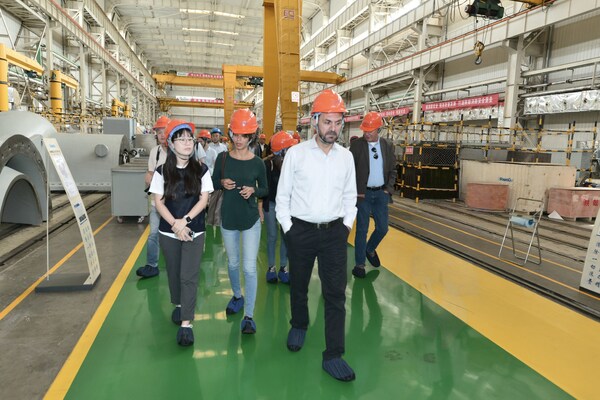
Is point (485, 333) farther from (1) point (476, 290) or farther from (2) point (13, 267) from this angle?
(2) point (13, 267)

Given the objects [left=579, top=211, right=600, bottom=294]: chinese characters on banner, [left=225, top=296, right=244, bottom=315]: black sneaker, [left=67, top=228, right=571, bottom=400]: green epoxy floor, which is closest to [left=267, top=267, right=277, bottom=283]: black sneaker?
[left=67, top=228, right=571, bottom=400]: green epoxy floor

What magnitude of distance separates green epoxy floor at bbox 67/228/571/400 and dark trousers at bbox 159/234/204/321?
38cm

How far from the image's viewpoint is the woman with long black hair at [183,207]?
295 cm

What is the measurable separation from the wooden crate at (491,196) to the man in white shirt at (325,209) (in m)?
8.85

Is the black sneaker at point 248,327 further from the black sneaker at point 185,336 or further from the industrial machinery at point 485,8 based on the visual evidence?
the industrial machinery at point 485,8

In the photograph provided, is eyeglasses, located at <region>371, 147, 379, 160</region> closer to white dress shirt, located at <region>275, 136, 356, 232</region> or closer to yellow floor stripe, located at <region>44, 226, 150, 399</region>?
white dress shirt, located at <region>275, 136, 356, 232</region>

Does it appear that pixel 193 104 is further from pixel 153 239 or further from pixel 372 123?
pixel 372 123

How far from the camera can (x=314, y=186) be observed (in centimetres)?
274

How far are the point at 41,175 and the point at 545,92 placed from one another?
16.0 metres

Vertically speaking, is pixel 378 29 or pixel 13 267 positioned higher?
pixel 378 29

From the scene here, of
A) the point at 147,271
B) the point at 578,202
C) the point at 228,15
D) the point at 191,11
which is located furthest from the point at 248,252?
the point at 228,15

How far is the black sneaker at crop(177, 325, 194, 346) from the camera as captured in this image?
3.13m

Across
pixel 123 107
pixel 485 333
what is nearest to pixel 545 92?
pixel 485 333

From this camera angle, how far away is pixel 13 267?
491 centimetres
